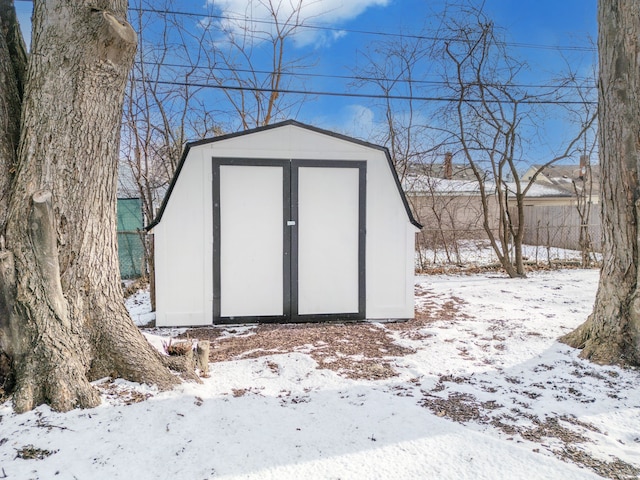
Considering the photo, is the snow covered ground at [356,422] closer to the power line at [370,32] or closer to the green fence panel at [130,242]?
the green fence panel at [130,242]

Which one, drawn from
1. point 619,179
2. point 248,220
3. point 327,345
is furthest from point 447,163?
point 327,345

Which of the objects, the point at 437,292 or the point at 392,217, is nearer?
the point at 392,217

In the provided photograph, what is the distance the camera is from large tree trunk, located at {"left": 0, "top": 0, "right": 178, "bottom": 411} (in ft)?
7.70

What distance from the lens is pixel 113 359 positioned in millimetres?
2643

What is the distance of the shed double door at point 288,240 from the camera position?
4949mm

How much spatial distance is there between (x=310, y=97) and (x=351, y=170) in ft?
16.4

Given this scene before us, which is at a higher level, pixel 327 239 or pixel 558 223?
pixel 558 223

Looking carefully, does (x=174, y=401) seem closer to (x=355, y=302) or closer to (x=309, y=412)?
(x=309, y=412)

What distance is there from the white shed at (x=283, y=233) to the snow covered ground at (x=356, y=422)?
47.2 inches

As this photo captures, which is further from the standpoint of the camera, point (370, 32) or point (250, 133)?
point (370, 32)

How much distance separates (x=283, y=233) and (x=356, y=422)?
2975 millimetres

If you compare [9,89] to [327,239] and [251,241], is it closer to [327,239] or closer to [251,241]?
[251,241]

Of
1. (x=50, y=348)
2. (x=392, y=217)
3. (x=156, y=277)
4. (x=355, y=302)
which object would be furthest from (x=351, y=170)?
(x=50, y=348)

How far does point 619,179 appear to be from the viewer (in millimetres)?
3430
